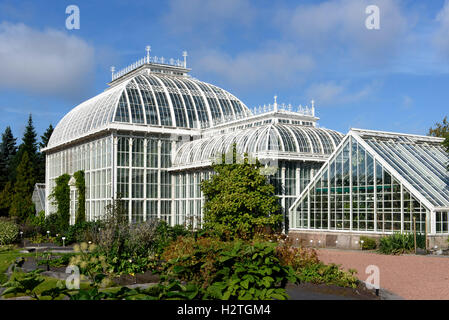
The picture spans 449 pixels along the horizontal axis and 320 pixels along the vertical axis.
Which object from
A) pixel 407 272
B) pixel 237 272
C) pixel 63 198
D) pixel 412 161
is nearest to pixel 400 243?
pixel 407 272

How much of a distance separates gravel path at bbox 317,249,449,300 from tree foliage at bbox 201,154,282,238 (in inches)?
261

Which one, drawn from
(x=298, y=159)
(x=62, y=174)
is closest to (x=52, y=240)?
(x=62, y=174)

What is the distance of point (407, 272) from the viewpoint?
1922cm

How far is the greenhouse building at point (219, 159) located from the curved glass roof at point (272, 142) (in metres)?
0.10

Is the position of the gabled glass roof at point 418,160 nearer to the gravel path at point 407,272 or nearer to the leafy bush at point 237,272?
the gravel path at point 407,272

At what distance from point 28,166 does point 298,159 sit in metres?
48.6

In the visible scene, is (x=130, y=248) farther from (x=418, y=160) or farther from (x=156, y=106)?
(x=156, y=106)

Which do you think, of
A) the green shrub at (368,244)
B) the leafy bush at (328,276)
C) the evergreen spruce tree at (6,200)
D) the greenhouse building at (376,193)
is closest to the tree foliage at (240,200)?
the greenhouse building at (376,193)

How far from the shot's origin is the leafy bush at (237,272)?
11.7 m

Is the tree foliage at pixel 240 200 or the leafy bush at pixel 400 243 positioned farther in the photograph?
the tree foliage at pixel 240 200

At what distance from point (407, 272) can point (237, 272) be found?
933 centimetres

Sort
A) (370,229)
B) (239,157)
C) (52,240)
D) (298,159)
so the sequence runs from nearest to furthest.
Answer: (370,229)
(239,157)
(298,159)
(52,240)
